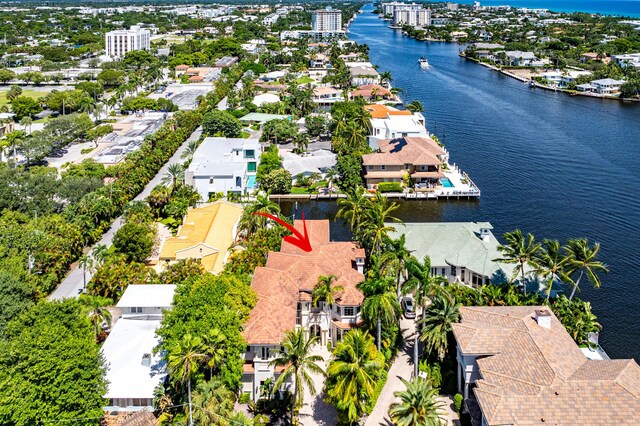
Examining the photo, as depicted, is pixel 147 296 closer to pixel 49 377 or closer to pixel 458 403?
pixel 49 377

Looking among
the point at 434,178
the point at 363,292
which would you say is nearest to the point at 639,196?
the point at 434,178

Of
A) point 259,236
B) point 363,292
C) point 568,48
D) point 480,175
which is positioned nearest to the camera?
point 363,292

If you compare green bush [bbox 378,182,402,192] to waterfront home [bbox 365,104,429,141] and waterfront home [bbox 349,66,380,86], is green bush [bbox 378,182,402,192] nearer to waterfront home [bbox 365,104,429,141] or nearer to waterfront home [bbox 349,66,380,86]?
waterfront home [bbox 365,104,429,141]

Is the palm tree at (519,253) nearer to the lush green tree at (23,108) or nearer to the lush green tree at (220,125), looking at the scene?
the lush green tree at (220,125)

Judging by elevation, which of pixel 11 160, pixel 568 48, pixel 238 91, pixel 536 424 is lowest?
pixel 536 424

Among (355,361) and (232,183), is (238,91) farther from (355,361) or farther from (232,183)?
(355,361)

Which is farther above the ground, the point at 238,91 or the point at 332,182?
the point at 238,91

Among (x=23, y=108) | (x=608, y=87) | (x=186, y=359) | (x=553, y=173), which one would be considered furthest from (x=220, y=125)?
(x=608, y=87)
